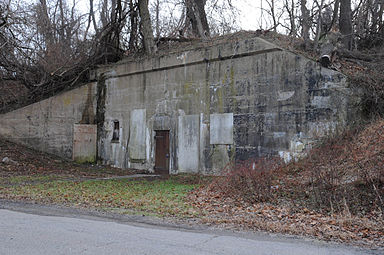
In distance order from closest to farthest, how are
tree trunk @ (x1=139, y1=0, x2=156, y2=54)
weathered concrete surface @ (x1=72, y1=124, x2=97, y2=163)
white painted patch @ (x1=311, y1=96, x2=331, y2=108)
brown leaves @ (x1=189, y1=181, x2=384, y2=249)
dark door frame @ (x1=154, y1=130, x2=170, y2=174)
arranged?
1. brown leaves @ (x1=189, y1=181, x2=384, y2=249)
2. white painted patch @ (x1=311, y1=96, x2=331, y2=108)
3. dark door frame @ (x1=154, y1=130, x2=170, y2=174)
4. weathered concrete surface @ (x1=72, y1=124, x2=97, y2=163)
5. tree trunk @ (x1=139, y1=0, x2=156, y2=54)

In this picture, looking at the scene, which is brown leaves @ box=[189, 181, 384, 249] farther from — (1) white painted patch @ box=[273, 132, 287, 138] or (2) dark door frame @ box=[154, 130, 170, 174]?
(2) dark door frame @ box=[154, 130, 170, 174]

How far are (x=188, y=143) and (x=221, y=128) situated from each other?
186cm

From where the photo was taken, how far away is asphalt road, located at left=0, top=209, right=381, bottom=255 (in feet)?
16.2

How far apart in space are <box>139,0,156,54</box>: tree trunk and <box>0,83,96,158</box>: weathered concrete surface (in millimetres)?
4421

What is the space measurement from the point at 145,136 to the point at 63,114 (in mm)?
5147

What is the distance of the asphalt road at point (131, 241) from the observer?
494 cm

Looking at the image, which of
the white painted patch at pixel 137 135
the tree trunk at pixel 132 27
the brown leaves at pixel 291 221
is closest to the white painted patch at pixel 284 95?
the brown leaves at pixel 291 221

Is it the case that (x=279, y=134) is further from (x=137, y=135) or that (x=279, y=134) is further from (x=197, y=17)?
(x=197, y=17)

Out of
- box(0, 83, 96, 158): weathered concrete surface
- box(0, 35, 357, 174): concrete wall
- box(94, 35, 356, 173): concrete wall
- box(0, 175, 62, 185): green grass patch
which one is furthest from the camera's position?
box(0, 83, 96, 158): weathered concrete surface

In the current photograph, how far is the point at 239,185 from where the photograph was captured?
32.8 ft

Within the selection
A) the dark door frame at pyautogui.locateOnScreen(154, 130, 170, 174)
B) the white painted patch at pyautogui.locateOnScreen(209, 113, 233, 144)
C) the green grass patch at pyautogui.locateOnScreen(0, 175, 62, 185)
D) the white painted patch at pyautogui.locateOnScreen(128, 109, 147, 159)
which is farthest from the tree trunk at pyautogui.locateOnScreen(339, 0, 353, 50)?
the green grass patch at pyautogui.locateOnScreen(0, 175, 62, 185)

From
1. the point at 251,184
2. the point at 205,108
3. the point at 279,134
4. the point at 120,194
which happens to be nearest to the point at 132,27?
the point at 205,108

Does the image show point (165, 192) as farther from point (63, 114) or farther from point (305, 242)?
point (63, 114)

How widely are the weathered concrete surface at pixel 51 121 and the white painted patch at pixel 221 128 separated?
8.21 meters
